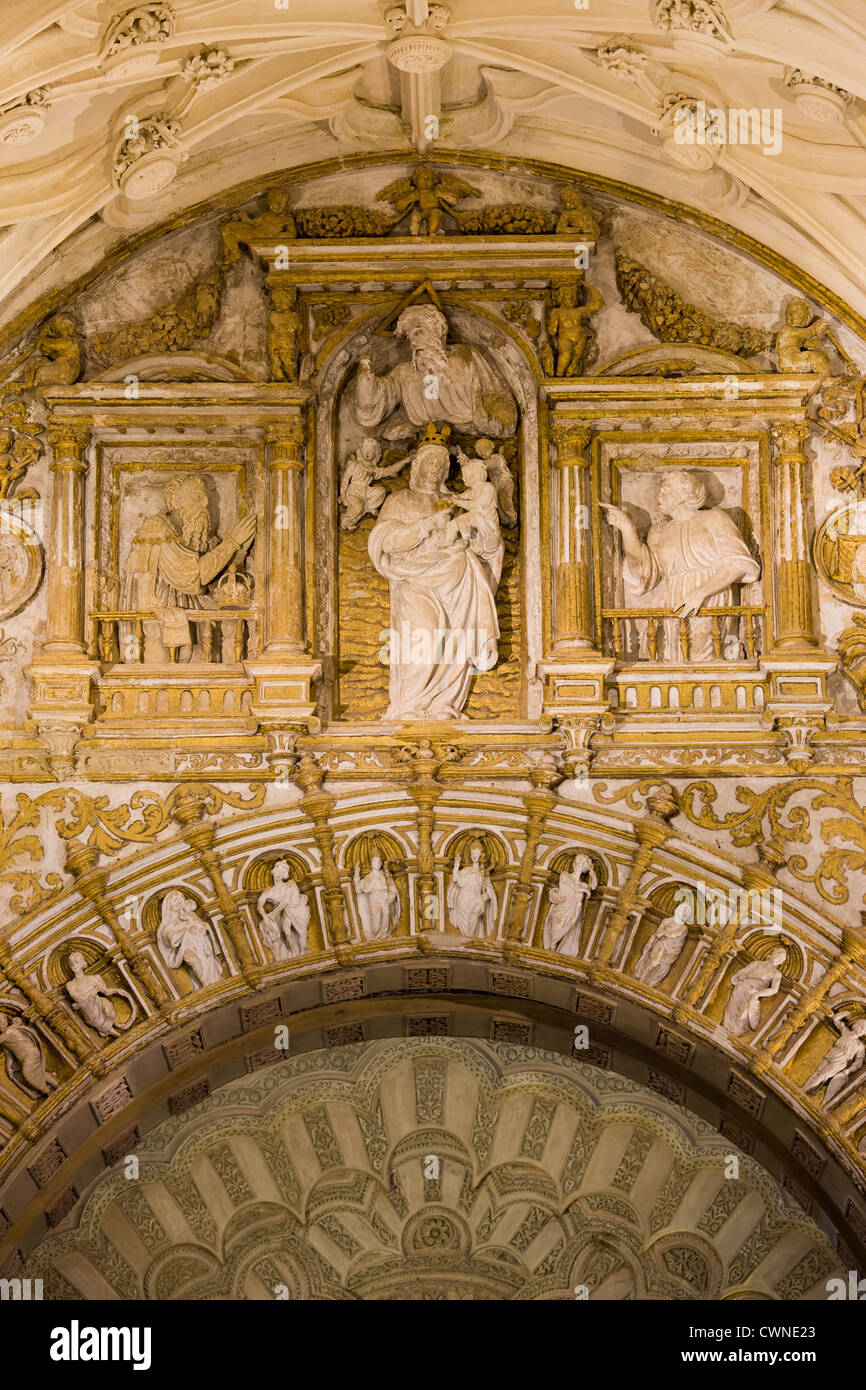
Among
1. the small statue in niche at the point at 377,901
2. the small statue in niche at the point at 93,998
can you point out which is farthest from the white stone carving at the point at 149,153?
the small statue in niche at the point at 93,998

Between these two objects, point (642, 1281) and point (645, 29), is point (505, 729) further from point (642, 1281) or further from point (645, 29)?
point (642, 1281)

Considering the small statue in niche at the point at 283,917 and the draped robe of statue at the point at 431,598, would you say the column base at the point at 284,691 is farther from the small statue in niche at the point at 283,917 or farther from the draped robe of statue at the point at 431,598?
the small statue in niche at the point at 283,917

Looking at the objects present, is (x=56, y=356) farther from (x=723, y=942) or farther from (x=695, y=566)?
(x=723, y=942)

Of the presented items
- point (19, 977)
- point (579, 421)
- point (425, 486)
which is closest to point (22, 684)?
point (19, 977)

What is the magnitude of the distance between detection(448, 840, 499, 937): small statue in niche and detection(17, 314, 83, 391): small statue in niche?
3.65 m

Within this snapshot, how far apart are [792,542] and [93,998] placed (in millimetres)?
4717

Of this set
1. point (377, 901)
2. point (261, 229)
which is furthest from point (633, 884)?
point (261, 229)

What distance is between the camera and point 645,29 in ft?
42.8

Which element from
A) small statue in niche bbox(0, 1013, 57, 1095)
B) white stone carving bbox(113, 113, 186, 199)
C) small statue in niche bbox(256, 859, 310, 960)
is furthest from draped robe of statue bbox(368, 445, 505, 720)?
small statue in niche bbox(0, 1013, 57, 1095)

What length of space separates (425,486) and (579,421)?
0.97 m

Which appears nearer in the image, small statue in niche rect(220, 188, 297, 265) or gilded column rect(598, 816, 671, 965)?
gilded column rect(598, 816, 671, 965)

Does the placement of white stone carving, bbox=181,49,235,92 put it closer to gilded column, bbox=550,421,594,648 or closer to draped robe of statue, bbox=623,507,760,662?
gilded column, bbox=550,421,594,648

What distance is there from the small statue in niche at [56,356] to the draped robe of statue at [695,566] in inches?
137

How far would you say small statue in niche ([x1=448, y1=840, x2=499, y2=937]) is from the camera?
1384cm
